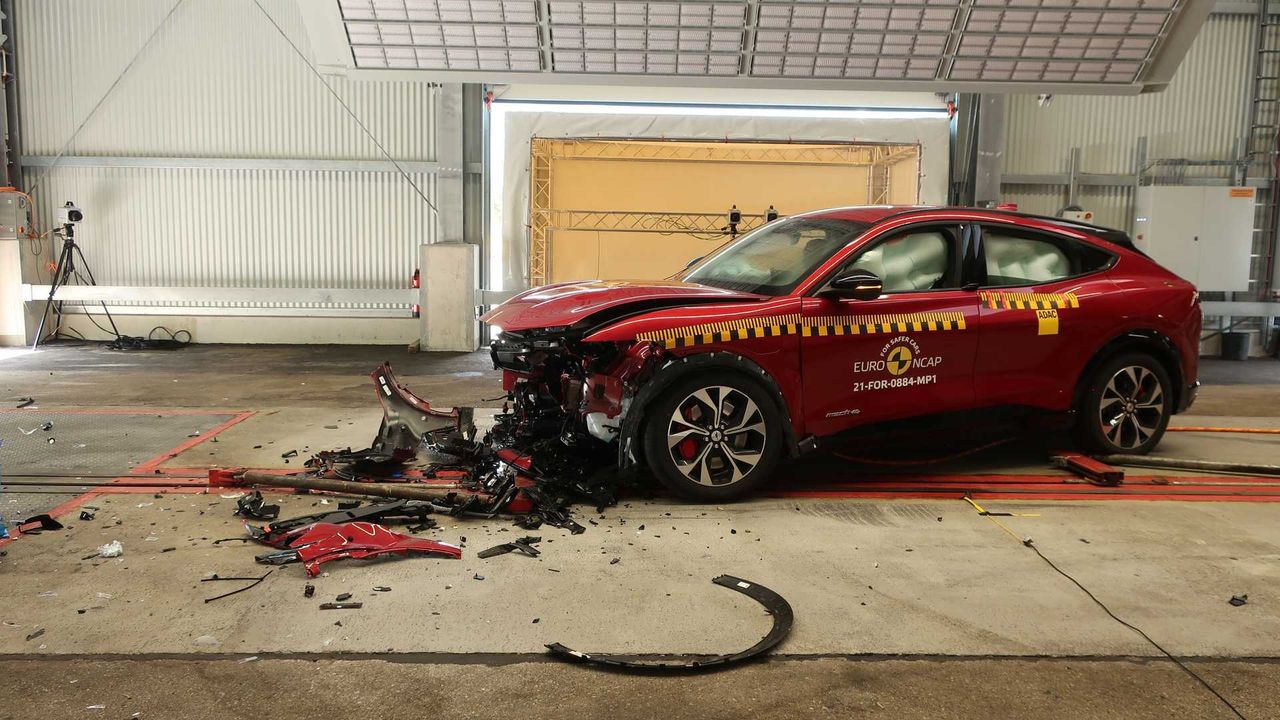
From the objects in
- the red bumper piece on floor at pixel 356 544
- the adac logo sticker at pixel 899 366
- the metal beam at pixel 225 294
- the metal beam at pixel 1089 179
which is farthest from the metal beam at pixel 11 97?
the metal beam at pixel 1089 179

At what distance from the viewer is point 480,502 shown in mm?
4648

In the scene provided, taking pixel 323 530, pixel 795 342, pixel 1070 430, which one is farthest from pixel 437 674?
pixel 1070 430

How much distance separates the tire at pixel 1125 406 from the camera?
568 cm

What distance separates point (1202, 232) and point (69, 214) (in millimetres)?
16087

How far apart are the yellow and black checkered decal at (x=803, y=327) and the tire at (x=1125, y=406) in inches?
47.0

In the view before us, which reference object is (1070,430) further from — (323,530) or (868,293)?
(323,530)

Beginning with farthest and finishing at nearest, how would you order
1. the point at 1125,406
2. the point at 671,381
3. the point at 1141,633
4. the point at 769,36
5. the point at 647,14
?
the point at 769,36, the point at 647,14, the point at 1125,406, the point at 671,381, the point at 1141,633

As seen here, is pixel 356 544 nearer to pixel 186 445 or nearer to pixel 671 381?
pixel 671 381

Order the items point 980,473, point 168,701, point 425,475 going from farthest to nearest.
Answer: point 980,473 < point 425,475 < point 168,701

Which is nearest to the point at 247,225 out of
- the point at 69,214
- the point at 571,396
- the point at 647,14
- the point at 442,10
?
the point at 69,214

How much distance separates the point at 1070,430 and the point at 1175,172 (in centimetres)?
995

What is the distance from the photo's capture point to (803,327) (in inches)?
195

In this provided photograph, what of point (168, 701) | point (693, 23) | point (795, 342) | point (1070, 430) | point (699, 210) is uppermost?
point (693, 23)

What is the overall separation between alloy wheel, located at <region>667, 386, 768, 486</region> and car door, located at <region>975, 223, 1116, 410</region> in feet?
4.90
